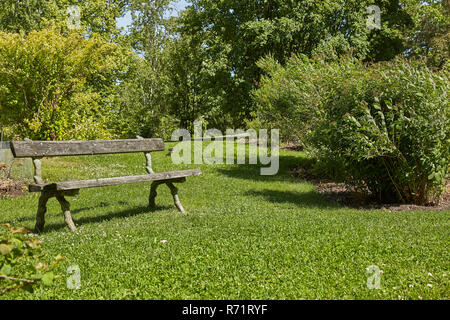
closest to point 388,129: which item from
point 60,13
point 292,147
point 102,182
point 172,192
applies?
point 172,192

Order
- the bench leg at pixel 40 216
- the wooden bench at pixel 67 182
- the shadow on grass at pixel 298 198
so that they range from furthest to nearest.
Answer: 1. the shadow on grass at pixel 298 198
2. the bench leg at pixel 40 216
3. the wooden bench at pixel 67 182

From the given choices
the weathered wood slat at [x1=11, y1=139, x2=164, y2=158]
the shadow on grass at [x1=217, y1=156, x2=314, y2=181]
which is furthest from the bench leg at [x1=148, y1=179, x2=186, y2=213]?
the shadow on grass at [x1=217, y1=156, x2=314, y2=181]

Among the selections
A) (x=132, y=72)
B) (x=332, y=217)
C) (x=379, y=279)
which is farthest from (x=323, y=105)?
(x=132, y=72)

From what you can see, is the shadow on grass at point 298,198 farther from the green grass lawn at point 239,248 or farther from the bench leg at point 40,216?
the bench leg at point 40,216

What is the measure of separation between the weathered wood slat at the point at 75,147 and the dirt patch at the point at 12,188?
3.73 metres

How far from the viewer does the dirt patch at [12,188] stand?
888cm

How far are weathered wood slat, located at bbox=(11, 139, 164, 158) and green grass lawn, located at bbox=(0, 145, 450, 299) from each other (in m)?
1.13

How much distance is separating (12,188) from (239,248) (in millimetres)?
6998

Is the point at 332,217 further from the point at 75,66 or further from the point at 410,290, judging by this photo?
the point at 75,66

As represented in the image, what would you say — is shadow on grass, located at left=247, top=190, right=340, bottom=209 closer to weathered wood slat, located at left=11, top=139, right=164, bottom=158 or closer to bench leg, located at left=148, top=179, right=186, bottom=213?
bench leg, located at left=148, top=179, right=186, bottom=213

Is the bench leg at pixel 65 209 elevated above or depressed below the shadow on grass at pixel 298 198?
above

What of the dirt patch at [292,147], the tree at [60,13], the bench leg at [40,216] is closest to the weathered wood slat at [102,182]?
the bench leg at [40,216]

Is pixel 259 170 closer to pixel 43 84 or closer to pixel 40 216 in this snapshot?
pixel 43 84

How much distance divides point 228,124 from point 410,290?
1182 inches
